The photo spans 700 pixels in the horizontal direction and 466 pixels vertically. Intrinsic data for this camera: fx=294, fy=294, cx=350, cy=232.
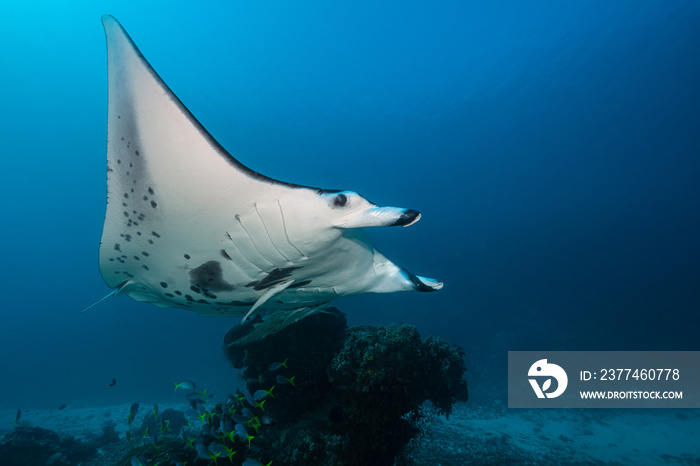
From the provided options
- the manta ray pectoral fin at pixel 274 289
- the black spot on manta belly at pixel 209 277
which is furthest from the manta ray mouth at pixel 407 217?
the black spot on manta belly at pixel 209 277

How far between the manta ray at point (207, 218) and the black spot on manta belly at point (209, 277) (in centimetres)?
1

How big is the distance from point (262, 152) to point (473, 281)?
4188 cm

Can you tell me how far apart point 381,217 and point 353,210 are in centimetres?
22

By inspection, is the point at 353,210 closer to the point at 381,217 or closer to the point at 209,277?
the point at 381,217

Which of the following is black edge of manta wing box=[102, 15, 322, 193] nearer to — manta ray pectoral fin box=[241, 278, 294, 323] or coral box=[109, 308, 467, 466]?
manta ray pectoral fin box=[241, 278, 294, 323]

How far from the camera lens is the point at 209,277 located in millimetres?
2570

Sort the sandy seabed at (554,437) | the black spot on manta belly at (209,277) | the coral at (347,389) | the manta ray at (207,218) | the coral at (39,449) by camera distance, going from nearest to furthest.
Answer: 1. the manta ray at (207,218)
2. the black spot on manta belly at (209,277)
3. the coral at (347,389)
4. the sandy seabed at (554,437)
5. the coral at (39,449)

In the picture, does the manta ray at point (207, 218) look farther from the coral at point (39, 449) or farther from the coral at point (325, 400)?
the coral at point (39, 449)

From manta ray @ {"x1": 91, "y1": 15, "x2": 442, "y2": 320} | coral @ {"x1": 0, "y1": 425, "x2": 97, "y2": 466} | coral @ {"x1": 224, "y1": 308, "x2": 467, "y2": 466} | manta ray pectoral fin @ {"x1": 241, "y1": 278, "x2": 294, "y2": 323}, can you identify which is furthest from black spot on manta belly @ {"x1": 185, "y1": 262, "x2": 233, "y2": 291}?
coral @ {"x1": 0, "y1": 425, "x2": 97, "y2": 466}

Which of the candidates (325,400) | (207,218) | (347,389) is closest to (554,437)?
(325,400)

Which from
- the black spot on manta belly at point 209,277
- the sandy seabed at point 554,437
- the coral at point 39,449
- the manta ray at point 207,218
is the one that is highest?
the manta ray at point 207,218

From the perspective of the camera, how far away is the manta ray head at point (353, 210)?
1665mm

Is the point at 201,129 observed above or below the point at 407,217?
above

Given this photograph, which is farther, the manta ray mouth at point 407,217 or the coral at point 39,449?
the coral at point 39,449
